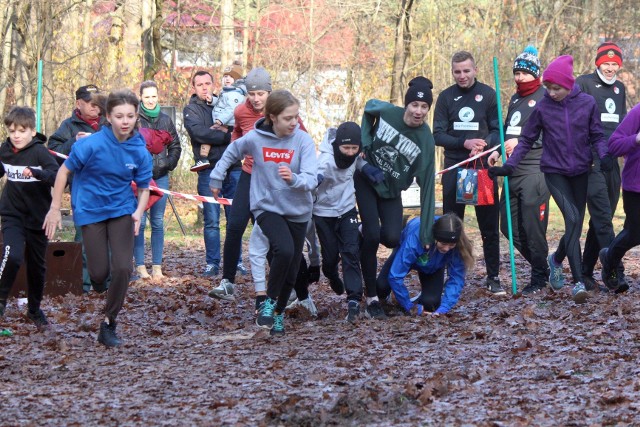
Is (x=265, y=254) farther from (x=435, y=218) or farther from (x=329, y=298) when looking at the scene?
(x=329, y=298)

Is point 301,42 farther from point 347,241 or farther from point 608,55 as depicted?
point 347,241

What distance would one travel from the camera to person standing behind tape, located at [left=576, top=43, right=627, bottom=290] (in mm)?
10523

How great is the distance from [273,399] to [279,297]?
8.80 feet

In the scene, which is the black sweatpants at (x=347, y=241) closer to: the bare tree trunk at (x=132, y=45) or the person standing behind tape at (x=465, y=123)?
the person standing behind tape at (x=465, y=123)

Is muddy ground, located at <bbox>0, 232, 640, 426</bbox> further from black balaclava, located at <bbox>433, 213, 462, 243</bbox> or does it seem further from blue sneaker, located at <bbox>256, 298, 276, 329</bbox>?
black balaclava, located at <bbox>433, 213, 462, 243</bbox>

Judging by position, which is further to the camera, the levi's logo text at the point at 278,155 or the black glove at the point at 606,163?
the black glove at the point at 606,163

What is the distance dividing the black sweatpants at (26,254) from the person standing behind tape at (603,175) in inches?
199

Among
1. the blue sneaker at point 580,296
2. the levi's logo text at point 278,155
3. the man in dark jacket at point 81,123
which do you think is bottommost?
the blue sneaker at point 580,296

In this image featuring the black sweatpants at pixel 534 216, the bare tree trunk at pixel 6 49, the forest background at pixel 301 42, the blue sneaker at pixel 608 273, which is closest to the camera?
the blue sneaker at pixel 608 273

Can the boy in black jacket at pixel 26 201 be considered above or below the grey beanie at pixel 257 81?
below

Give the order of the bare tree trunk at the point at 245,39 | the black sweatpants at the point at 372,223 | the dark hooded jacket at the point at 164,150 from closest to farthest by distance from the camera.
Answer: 1. the black sweatpants at the point at 372,223
2. the dark hooded jacket at the point at 164,150
3. the bare tree trunk at the point at 245,39

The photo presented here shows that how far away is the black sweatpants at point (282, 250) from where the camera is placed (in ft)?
28.3

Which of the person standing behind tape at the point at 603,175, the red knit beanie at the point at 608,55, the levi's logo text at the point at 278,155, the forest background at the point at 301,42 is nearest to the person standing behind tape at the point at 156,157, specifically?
the levi's logo text at the point at 278,155

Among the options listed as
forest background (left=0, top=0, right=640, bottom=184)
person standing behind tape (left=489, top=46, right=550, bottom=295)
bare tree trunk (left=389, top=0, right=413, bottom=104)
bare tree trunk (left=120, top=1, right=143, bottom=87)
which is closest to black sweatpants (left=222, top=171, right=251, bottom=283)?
person standing behind tape (left=489, top=46, right=550, bottom=295)
